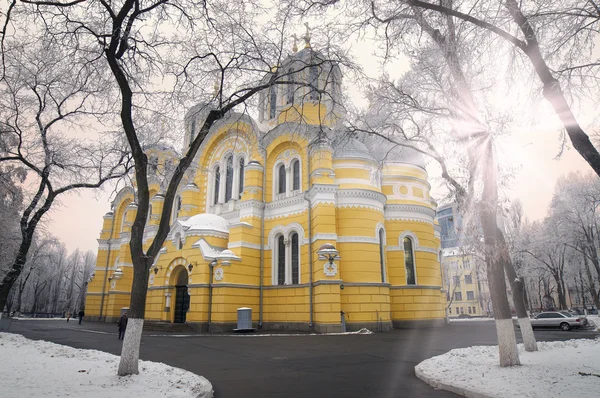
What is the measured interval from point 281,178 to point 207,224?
5.46 metres

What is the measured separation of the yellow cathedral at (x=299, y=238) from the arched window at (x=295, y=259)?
0.06 m

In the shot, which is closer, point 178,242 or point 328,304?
point 328,304

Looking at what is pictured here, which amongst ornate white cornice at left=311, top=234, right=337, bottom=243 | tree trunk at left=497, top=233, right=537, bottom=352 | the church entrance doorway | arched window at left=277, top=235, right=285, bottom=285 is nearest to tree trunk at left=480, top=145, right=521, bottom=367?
tree trunk at left=497, top=233, right=537, bottom=352

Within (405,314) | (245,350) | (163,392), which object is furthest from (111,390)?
(405,314)

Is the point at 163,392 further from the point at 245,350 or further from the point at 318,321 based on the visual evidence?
the point at 318,321

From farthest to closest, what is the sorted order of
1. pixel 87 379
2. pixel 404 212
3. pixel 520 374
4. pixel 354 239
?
pixel 404 212
pixel 354 239
pixel 520 374
pixel 87 379

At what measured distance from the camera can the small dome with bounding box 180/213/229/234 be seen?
2221 cm

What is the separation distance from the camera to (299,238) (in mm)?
21438

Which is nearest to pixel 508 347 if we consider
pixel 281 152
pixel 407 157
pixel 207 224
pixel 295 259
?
pixel 295 259

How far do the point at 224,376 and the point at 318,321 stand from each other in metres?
11.5

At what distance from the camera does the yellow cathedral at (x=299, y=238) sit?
20.1 m

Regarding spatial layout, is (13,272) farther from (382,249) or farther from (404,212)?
(404,212)

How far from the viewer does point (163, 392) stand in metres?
5.96

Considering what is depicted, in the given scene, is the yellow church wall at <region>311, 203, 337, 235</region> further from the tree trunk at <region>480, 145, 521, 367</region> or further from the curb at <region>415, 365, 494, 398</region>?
the curb at <region>415, 365, 494, 398</region>
